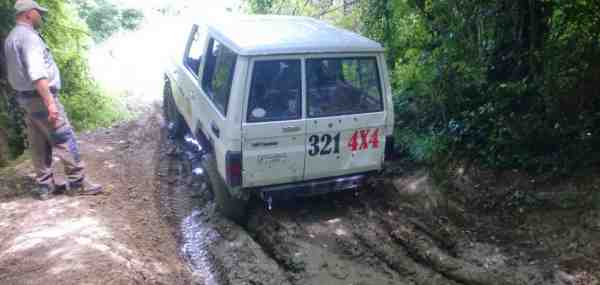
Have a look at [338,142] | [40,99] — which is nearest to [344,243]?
[338,142]

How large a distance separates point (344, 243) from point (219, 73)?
6.99 ft

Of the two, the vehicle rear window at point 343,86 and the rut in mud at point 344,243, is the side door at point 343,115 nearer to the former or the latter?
the vehicle rear window at point 343,86

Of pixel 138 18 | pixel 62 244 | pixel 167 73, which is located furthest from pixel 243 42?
pixel 138 18

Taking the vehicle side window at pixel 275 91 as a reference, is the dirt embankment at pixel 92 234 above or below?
below

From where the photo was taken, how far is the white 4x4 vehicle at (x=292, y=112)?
15.0ft

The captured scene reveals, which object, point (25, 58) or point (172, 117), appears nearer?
point (25, 58)

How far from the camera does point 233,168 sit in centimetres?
460

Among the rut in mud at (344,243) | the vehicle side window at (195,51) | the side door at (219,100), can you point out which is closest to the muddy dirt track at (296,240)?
the rut in mud at (344,243)

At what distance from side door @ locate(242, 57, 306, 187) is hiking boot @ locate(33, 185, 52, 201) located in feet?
7.01

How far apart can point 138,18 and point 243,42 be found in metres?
12.0

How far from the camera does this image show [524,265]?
169 inches

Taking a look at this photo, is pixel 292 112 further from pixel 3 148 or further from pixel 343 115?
pixel 3 148

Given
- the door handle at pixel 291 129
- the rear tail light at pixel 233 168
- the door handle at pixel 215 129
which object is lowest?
the rear tail light at pixel 233 168

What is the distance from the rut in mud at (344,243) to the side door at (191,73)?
1172mm
